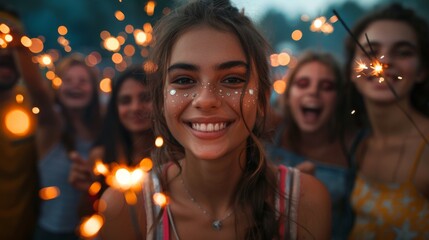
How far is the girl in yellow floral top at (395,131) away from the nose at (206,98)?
83cm

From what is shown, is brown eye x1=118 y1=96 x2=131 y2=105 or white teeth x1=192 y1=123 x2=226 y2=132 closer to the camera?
white teeth x1=192 y1=123 x2=226 y2=132

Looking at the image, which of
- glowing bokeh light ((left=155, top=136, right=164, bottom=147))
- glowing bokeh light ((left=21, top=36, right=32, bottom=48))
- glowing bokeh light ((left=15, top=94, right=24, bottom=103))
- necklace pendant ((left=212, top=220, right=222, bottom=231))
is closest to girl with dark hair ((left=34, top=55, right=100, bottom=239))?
glowing bokeh light ((left=15, top=94, right=24, bottom=103))

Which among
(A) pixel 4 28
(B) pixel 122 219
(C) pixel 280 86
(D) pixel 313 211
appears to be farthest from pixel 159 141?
(C) pixel 280 86

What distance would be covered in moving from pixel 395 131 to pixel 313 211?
80 cm

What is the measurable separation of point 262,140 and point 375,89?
26.8 inches

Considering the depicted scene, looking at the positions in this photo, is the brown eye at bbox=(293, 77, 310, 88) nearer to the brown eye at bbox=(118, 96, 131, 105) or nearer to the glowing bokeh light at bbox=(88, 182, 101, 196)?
the brown eye at bbox=(118, 96, 131, 105)

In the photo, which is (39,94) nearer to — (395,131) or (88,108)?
(88,108)

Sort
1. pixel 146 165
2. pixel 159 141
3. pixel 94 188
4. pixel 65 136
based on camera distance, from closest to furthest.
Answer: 1. pixel 159 141
2. pixel 146 165
3. pixel 94 188
4. pixel 65 136

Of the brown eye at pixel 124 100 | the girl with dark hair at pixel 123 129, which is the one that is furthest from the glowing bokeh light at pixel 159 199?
the brown eye at pixel 124 100

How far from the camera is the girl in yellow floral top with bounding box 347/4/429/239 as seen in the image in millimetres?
1901

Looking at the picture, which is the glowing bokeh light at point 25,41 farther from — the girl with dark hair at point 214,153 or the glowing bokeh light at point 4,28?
the girl with dark hair at point 214,153

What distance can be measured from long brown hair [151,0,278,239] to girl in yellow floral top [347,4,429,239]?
1.93ft

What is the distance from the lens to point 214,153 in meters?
1.47

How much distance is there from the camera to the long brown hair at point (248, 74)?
5.13 ft
